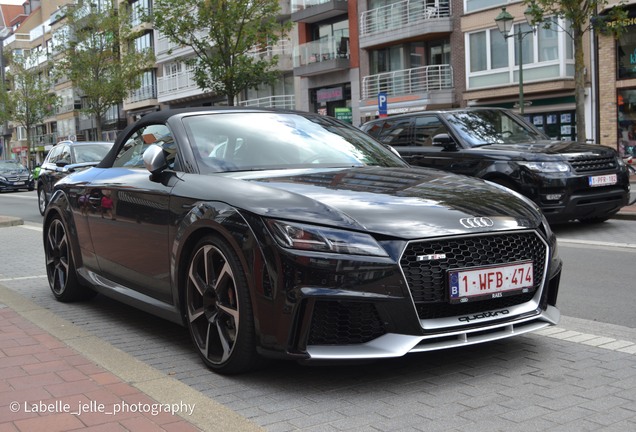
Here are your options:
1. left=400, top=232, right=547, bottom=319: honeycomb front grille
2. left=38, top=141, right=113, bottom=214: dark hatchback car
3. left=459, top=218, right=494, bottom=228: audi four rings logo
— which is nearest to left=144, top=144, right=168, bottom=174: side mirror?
left=400, top=232, right=547, bottom=319: honeycomb front grille

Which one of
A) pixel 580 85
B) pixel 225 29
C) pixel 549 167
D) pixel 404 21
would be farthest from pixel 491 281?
pixel 404 21

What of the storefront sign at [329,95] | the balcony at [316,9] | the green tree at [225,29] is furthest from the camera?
the storefront sign at [329,95]

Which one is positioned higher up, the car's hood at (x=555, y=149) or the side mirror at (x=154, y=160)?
the side mirror at (x=154, y=160)

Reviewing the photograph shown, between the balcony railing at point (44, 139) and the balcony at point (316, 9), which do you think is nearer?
the balcony at point (316, 9)

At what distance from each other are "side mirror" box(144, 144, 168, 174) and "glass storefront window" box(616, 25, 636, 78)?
25593 mm

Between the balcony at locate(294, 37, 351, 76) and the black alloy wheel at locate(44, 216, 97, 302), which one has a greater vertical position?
the balcony at locate(294, 37, 351, 76)

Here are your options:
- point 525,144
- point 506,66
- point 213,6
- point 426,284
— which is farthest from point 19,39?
point 426,284

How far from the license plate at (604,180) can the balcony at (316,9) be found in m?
28.2

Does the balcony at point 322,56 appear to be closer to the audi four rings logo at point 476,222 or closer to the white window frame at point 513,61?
the white window frame at point 513,61

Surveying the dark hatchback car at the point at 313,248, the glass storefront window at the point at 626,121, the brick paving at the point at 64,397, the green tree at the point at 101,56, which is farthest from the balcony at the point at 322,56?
the brick paving at the point at 64,397

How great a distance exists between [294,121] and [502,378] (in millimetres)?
2260

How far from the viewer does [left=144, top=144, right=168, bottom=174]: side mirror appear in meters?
4.29

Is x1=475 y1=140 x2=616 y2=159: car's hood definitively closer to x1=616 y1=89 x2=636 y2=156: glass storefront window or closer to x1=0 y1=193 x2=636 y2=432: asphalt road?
x1=0 y1=193 x2=636 y2=432: asphalt road

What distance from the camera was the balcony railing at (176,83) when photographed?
158ft
